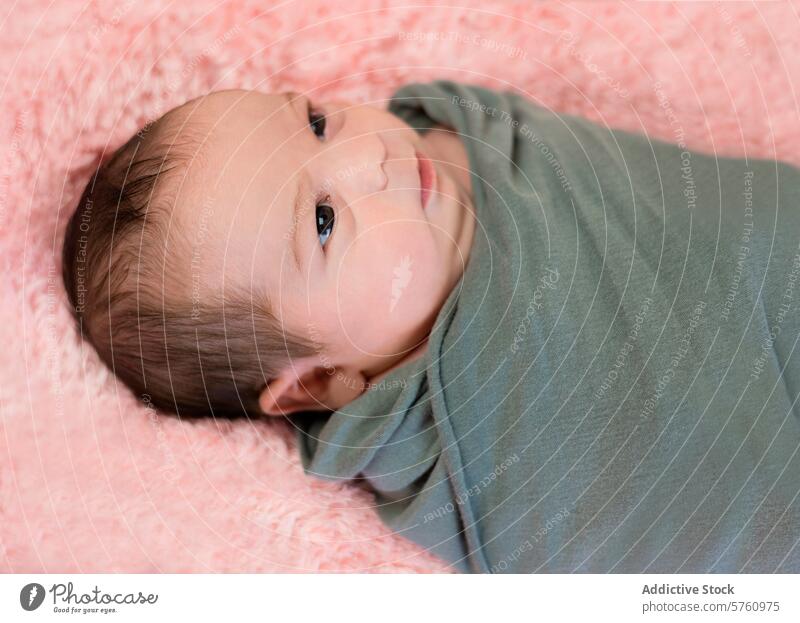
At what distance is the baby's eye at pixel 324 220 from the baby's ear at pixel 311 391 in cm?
14

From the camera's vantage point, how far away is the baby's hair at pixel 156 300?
68 cm

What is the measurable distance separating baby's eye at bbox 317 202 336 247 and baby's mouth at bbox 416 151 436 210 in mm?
94

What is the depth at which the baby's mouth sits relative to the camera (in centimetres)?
75

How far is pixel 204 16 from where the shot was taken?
844 millimetres

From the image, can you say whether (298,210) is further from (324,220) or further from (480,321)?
(480,321)

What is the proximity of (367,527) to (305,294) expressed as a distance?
10.5 inches

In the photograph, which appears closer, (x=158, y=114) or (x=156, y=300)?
(x=156, y=300)
